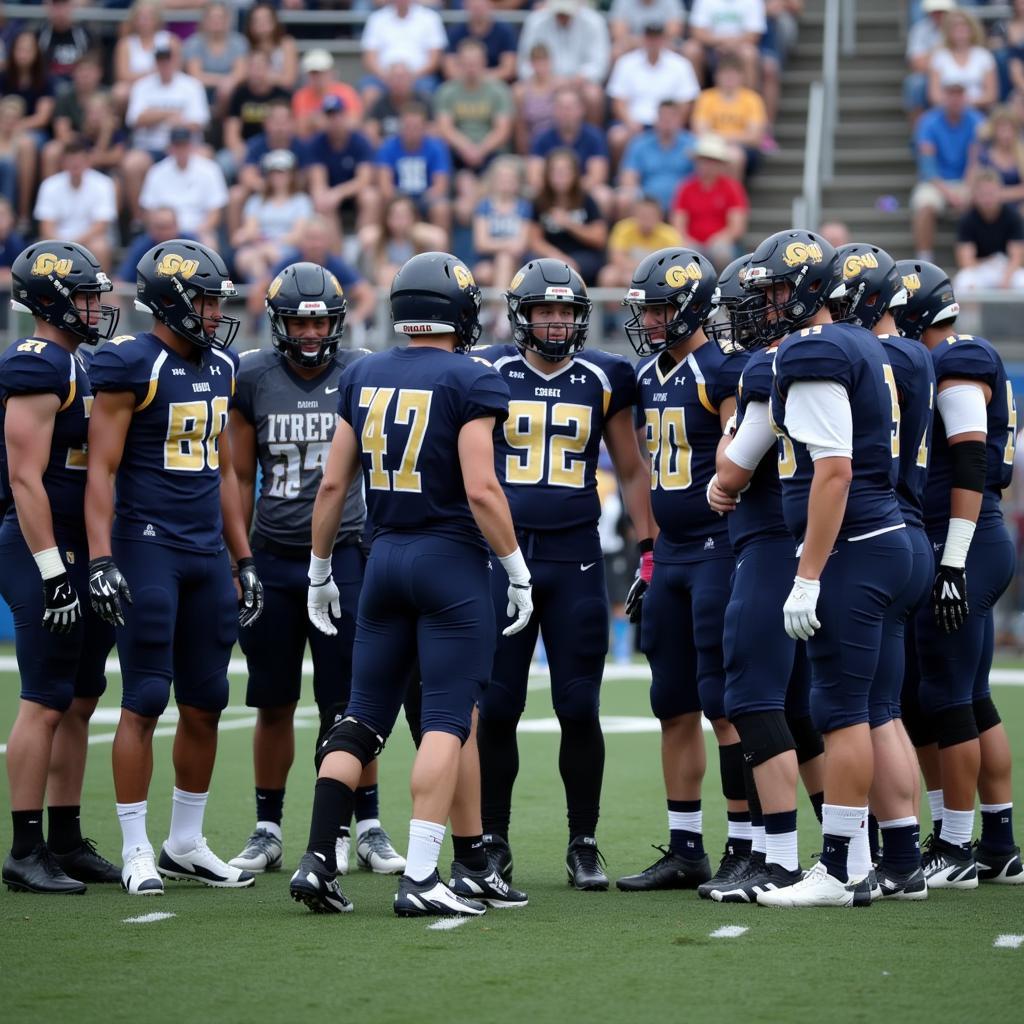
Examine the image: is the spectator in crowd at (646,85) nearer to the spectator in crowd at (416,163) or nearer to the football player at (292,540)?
the spectator in crowd at (416,163)

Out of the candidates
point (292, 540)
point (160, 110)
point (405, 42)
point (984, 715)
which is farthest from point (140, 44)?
point (984, 715)

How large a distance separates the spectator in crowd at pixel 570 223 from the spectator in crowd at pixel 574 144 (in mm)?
302

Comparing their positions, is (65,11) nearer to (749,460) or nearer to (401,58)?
(401,58)

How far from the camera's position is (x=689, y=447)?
629 centimetres

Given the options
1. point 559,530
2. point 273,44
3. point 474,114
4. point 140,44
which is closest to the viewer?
point 559,530

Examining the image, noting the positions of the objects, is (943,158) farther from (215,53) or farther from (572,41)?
(215,53)

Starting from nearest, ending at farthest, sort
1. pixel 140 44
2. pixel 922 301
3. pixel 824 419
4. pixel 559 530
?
pixel 824 419, pixel 559 530, pixel 922 301, pixel 140 44

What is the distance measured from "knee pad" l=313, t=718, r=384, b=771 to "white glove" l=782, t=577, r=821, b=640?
1336 mm

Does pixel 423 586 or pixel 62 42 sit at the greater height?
pixel 62 42

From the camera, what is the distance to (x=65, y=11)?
56.5 feet

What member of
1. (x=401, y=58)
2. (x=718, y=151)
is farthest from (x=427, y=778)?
(x=401, y=58)

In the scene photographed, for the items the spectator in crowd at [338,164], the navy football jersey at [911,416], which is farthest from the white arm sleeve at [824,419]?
the spectator in crowd at [338,164]

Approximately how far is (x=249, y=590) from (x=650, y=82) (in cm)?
1029

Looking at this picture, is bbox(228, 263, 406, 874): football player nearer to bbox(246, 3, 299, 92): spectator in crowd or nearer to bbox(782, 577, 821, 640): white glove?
bbox(782, 577, 821, 640): white glove
